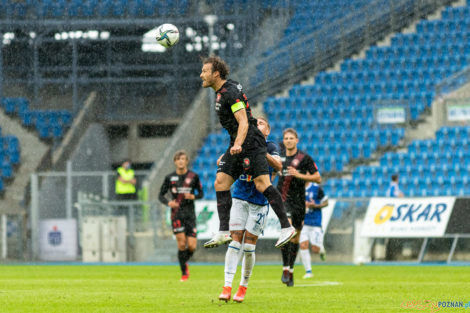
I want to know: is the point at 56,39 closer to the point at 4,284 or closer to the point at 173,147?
the point at 173,147

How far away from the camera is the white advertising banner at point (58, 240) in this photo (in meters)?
26.0

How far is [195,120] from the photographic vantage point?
2959cm

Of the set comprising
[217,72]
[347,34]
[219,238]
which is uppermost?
[347,34]

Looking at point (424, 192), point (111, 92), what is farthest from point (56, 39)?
point (424, 192)

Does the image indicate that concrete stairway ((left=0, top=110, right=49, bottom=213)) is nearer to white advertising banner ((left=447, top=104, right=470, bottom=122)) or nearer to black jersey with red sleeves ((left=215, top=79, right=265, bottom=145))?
white advertising banner ((left=447, top=104, right=470, bottom=122))

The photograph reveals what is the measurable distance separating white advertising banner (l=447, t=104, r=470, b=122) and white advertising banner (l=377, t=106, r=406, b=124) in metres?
1.44

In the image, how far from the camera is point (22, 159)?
105 feet

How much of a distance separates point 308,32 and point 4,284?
68.6 feet

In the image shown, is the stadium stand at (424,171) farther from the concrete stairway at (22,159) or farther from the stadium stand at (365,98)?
the concrete stairway at (22,159)

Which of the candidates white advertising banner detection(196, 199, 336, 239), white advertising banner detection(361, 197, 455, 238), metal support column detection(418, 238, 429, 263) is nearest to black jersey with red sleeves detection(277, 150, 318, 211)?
white advertising banner detection(361, 197, 455, 238)

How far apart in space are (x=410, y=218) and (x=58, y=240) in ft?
32.4

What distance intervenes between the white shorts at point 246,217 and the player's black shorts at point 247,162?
0.42m

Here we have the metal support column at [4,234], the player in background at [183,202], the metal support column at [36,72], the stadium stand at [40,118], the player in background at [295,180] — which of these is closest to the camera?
the player in background at [295,180]

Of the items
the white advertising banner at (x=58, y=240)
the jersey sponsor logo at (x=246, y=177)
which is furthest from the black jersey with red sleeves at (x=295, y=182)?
the white advertising banner at (x=58, y=240)
